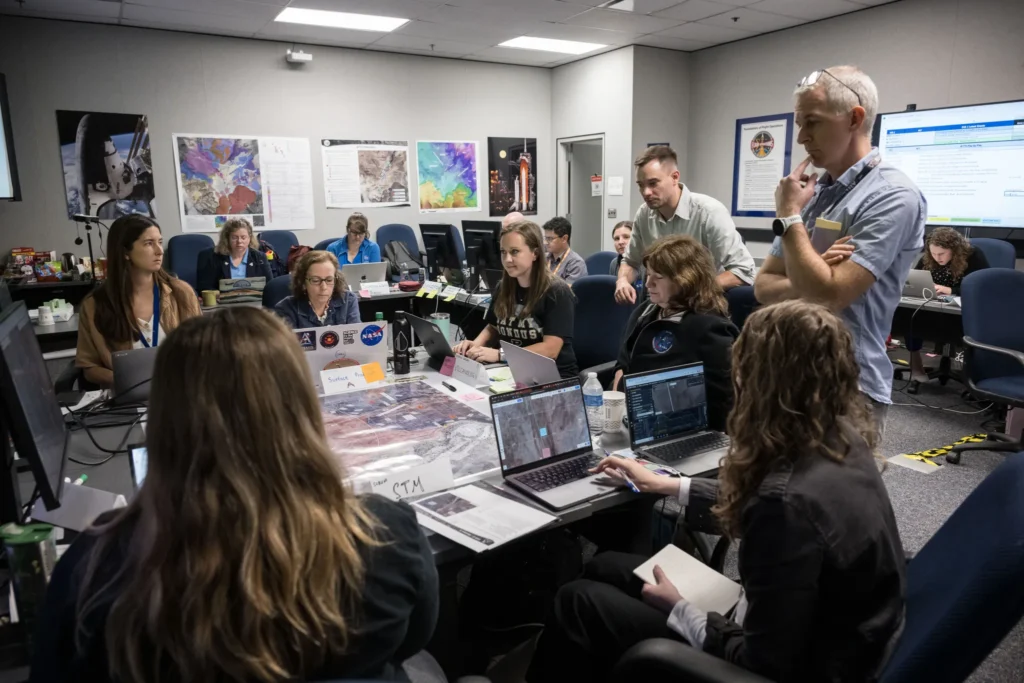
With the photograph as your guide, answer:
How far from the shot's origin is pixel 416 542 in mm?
892

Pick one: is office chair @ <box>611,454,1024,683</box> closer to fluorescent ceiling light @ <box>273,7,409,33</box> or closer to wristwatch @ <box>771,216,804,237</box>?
wristwatch @ <box>771,216,804,237</box>

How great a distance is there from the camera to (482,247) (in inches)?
164

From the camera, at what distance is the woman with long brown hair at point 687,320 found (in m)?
1.98

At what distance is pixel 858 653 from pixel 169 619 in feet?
3.24

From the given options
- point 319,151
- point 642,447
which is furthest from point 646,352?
point 319,151

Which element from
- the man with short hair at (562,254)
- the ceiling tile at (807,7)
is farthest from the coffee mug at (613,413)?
the ceiling tile at (807,7)

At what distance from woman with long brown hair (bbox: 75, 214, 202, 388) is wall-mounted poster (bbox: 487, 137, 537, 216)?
4.93 meters

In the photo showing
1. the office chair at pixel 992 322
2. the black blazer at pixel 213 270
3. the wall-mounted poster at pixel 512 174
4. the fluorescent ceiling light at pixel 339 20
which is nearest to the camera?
the office chair at pixel 992 322

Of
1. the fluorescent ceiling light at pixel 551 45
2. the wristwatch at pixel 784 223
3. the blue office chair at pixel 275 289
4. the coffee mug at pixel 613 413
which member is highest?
the fluorescent ceiling light at pixel 551 45

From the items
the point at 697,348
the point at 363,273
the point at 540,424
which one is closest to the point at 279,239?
the point at 363,273

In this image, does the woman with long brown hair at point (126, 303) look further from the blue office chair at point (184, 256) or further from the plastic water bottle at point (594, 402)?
the blue office chair at point (184, 256)

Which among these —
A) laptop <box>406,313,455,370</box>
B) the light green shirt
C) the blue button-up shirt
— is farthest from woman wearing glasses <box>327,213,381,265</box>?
A: the blue button-up shirt

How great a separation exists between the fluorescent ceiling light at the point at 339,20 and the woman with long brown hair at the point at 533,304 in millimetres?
3343

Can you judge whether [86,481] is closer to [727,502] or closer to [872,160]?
[727,502]
